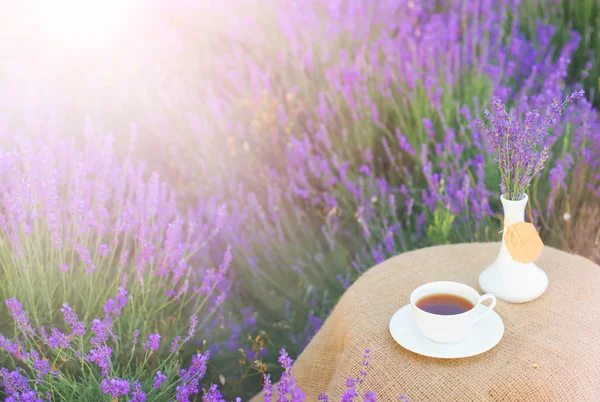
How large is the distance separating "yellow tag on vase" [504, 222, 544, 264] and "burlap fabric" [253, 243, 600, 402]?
0.53ft

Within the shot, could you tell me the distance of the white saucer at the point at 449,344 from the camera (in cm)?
167

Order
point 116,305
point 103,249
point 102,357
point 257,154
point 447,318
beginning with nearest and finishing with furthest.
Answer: point 447,318
point 102,357
point 116,305
point 103,249
point 257,154

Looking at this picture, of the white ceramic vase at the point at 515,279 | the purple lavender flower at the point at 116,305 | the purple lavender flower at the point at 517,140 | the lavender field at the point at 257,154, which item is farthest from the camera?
the lavender field at the point at 257,154

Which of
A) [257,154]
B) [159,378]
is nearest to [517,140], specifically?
[159,378]

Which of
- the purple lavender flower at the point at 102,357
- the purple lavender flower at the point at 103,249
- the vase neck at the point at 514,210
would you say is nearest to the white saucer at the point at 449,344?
the vase neck at the point at 514,210

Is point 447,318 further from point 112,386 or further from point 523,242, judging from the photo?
point 112,386

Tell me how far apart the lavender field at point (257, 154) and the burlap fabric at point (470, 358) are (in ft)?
1.59

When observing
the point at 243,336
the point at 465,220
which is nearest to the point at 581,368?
the point at 465,220

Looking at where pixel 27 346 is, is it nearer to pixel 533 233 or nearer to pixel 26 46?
pixel 533 233

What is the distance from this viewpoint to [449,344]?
1.69 m

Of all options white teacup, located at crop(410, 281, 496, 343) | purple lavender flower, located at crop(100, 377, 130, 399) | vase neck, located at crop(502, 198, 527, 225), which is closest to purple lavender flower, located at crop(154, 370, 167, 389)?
purple lavender flower, located at crop(100, 377, 130, 399)

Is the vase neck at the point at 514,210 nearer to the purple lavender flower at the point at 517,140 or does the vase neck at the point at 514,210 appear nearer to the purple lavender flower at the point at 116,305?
the purple lavender flower at the point at 517,140

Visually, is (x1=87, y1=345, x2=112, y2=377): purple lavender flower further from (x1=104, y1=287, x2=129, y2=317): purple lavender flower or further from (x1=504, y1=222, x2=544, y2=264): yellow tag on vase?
(x1=504, y1=222, x2=544, y2=264): yellow tag on vase

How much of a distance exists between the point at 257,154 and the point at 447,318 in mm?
2198
